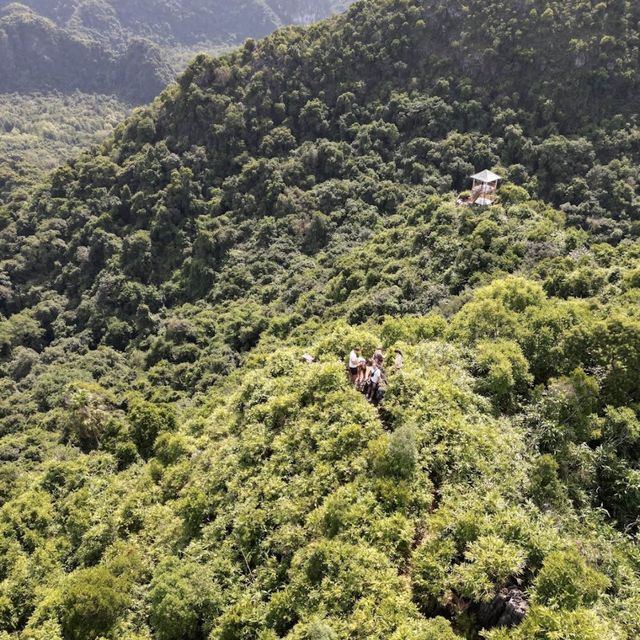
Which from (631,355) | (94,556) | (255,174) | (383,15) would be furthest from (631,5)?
(94,556)

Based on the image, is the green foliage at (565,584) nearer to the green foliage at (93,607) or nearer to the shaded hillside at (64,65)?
the green foliage at (93,607)

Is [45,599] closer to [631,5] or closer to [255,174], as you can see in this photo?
[255,174]

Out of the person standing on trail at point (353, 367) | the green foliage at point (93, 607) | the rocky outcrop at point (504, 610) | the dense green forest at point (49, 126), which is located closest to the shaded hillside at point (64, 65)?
the dense green forest at point (49, 126)

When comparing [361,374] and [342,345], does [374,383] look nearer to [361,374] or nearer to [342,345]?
[361,374]

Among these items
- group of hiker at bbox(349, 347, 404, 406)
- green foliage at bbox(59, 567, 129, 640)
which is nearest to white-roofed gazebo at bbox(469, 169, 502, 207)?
group of hiker at bbox(349, 347, 404, 406)

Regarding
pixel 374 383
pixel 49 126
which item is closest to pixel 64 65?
pixel 49 126

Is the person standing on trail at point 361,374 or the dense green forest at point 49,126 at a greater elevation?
the dense green forest at point 49,126
